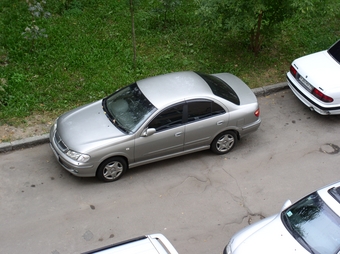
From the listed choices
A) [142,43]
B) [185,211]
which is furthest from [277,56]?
[185,211]

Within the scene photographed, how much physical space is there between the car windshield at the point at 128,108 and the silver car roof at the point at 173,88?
0.13 m

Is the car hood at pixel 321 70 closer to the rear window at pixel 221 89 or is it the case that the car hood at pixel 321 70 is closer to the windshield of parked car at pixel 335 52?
the windshield of parked car at pixel 335 52

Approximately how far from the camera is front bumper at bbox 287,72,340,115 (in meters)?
9.94

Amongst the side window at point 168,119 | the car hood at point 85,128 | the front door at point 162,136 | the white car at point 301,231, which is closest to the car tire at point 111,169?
the front door at point 162,136

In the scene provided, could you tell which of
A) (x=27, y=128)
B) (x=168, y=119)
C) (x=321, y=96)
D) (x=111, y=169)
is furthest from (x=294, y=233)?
(x=27, y=128)

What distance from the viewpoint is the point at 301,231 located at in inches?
252

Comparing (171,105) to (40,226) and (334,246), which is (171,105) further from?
(334,246)

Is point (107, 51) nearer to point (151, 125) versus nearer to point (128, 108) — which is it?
point (128, 108)

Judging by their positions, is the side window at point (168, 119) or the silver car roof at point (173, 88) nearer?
the side window at point (168, 119)

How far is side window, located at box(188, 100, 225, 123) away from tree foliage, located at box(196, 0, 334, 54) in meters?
2.74

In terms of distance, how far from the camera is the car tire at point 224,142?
9039mm

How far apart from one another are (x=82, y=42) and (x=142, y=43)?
1.60 meters

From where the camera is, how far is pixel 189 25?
13.1 m

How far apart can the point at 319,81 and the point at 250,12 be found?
2.25m
